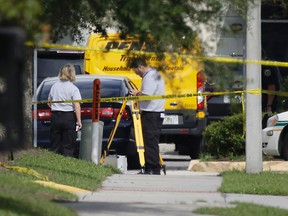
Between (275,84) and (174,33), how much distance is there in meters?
15.0

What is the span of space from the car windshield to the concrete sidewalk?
3.67 m

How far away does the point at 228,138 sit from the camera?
16312 millimetres

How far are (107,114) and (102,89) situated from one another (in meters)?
0.98

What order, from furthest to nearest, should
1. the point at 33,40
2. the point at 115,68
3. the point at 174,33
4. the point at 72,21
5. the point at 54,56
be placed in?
the point at 54,56 < the point at 115,68 < the point at 72,21 < the point at 174,33 < the point at 33,40

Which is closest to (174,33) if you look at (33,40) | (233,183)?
(33,40)

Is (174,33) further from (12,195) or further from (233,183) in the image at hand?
(233,183)

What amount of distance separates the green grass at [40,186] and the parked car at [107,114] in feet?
6.62

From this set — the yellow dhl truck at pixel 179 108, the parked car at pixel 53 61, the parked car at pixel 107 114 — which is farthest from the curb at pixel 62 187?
the parked car at pixel 53 61

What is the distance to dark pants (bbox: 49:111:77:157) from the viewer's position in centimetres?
1526

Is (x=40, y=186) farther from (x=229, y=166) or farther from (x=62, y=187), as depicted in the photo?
(x=229, y=166)

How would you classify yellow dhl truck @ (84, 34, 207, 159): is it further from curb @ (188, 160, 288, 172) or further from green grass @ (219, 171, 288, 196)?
green grass @ (219, 171, 288, 196)

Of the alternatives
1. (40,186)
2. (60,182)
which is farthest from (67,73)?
(40,186)

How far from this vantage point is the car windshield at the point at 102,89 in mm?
16766

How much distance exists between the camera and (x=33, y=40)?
223 inches
